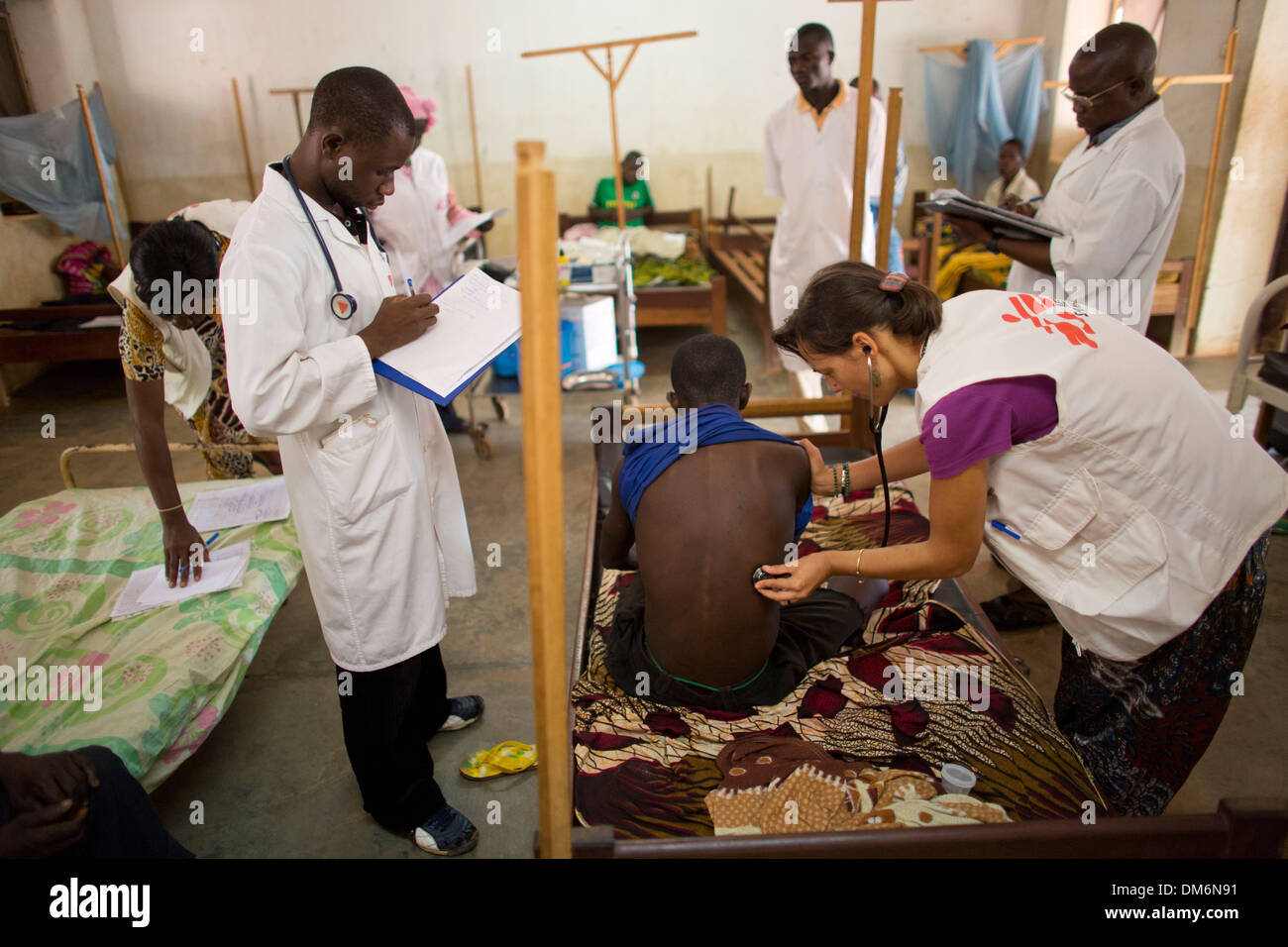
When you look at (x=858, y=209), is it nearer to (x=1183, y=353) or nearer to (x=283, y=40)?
(x=1183, y=353)

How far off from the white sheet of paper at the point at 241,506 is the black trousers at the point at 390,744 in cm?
115

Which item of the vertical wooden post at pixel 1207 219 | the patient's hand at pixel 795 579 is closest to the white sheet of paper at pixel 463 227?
the patient's hand at pixel 795 579

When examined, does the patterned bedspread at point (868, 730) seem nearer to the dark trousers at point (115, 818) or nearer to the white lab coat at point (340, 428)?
the white lab coat at point (340, 428)

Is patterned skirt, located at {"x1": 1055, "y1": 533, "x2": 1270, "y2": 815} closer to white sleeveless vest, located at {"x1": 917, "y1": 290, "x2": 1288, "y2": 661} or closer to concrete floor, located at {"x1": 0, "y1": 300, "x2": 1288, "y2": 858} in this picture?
white sleeveless vest, located at {"x1": 917, "y1": 290, "x2": 1288, "y2": 661}

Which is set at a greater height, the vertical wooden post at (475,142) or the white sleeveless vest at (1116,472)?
the vertical wooden post at (475,142)

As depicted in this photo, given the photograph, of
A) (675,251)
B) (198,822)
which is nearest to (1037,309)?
(198,822)

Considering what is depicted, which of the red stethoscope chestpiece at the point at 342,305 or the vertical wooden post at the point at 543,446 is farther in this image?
the red stethoscope chestpiece at the point at 342,305

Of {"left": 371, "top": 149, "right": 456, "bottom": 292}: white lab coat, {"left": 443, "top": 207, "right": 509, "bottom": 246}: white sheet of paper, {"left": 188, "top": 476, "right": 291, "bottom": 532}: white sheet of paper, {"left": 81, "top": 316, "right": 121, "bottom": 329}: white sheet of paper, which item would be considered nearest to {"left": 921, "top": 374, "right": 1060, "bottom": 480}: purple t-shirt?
{"left": 188, "top": 476, "right": 291, "bottom": 532}: white sheet of paper

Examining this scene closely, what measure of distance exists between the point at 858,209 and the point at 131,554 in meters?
2.97

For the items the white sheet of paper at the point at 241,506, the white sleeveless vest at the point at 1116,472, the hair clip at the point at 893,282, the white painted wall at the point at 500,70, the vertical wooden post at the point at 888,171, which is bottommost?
the white sheet of paper at the point at 241,506

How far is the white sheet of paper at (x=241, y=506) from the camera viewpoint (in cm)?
300

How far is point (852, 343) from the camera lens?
171cm

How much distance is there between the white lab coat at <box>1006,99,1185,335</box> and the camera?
105 inches
